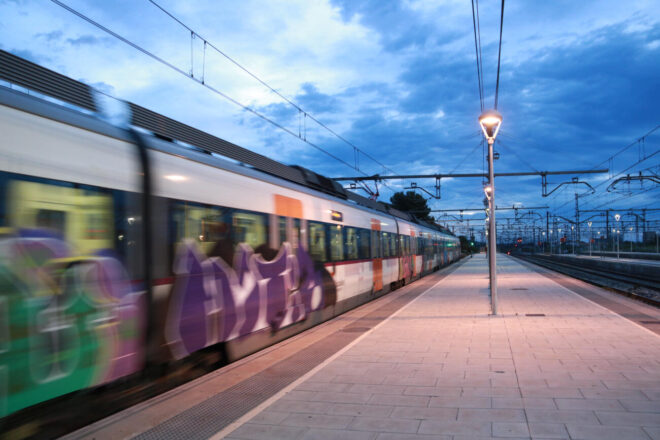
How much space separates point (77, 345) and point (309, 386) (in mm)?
2650

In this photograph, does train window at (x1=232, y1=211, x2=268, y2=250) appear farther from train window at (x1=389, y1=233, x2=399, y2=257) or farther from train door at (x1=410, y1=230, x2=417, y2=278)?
train door at (x1=410, y1=230, x2=417, y2=278)

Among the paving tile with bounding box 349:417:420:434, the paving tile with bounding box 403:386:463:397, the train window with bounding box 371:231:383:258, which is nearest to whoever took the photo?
the paving tile with bounding box 349:417:420:434

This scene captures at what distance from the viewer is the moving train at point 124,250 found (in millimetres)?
3805

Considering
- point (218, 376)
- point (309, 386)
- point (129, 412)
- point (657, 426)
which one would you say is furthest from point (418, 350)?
point (129, 412)

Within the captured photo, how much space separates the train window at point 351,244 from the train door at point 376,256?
1.94 meters

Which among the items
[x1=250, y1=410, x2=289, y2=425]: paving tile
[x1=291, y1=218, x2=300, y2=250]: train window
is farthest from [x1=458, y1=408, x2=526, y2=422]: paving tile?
[x1=291, y1=218, x2=300, y2=250]: train window

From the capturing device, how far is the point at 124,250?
15.8 feet

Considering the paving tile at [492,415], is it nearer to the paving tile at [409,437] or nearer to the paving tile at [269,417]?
the paving tile at [409,437]

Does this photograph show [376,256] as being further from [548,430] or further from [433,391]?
[548,430]

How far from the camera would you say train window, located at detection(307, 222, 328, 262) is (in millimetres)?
9875

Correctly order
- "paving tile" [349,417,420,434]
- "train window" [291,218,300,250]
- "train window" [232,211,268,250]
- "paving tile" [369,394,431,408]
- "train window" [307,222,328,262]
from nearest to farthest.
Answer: "paving tile" [349,417,420,434] < "paving tile" [369,394,431,408] < "train window" [232,211,268,250] < "train window" [291,218,300,250] < "train window" [307,222,328,262]

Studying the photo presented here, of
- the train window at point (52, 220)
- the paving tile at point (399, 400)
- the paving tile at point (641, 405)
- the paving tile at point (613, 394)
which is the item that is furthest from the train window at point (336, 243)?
the train window at point (52, 220)

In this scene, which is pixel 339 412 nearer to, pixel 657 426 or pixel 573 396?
pixel 573 396

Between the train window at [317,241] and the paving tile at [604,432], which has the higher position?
the train window at [317,241]
